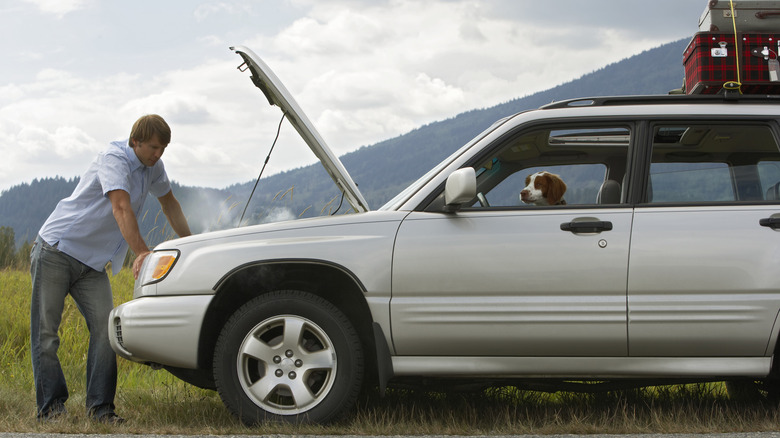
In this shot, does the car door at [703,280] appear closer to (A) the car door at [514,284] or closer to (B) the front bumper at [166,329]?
(A) the car door at [514,284]

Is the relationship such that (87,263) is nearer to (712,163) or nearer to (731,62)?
(712,163)

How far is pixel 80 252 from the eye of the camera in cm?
483

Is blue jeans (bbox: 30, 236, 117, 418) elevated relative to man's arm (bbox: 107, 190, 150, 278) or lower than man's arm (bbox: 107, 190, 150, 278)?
lower

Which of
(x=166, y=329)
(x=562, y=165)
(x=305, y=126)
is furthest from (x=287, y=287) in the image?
(x=562, y=165)

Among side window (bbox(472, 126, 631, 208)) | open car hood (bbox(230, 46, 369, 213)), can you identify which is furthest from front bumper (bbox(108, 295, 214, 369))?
side window (bbox(472, 126, 631, 208))

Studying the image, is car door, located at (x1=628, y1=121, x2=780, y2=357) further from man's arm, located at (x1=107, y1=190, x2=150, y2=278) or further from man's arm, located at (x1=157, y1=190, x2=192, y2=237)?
man's arm, located at (x1=157, y1=190, x2=192, y2=237)

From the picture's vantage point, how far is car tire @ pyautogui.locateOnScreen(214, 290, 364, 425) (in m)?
4.06

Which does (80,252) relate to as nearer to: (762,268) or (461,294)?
(461,294)

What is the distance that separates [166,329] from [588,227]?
2266 mm

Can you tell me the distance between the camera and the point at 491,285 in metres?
3.98

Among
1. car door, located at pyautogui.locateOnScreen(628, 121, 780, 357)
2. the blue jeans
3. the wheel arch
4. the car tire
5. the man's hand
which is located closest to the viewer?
car door, located at pyautogui.locateOnScreen(628, 121, 780, 357)

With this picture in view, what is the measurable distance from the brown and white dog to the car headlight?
205 cm

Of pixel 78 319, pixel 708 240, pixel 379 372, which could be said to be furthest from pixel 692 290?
pixel 78 319

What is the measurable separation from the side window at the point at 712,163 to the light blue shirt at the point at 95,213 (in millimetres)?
3043
